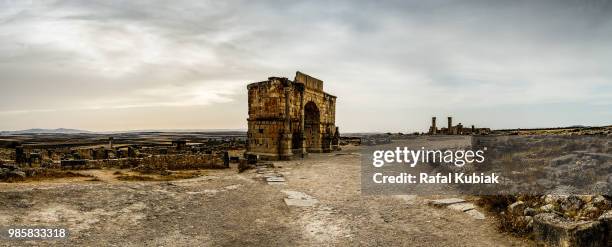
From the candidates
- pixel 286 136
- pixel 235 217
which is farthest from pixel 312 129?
pixel 235 217

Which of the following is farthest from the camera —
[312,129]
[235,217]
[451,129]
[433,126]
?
[433,126]

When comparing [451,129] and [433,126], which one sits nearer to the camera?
[451,129]

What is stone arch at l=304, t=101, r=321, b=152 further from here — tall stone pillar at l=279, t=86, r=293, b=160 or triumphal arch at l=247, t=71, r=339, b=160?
tall stone pillar at l=279, t=86, r=293, b=160

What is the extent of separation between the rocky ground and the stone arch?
15221 millimetres

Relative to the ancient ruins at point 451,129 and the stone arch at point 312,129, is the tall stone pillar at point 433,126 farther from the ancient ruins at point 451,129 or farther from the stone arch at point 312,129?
the stone arch at point 312,129

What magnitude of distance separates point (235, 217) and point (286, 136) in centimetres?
1137

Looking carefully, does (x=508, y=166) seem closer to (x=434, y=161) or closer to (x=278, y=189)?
(x=434, y=161)

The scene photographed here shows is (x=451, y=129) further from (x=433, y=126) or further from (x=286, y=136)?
(x=286, y=136)

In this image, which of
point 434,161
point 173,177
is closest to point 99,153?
point 173,177

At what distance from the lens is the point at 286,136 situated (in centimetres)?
1858

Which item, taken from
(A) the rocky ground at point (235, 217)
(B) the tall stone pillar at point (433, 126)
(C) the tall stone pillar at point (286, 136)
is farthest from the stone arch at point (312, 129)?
(B) the tall stone pillar at point (433, 126)

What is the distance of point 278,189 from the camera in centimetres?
998

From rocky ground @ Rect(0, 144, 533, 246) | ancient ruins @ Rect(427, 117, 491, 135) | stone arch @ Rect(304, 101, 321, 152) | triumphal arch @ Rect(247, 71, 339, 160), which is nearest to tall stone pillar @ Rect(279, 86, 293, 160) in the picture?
triumphal arch @ Rect(247, 71, 339, 160)

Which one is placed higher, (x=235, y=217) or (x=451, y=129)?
(x=451, y=129)
